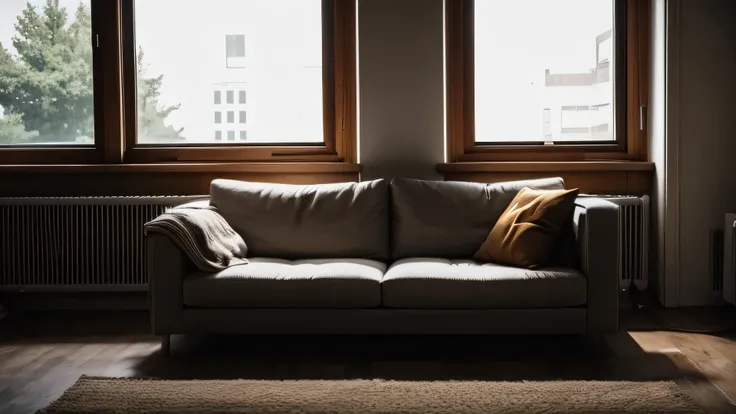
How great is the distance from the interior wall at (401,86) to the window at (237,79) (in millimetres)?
196

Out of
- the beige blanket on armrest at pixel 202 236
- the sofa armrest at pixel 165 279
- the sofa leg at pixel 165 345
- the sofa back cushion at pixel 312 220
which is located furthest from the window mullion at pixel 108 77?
the sofa leg at pixel 165 345

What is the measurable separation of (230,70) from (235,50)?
0.39ft

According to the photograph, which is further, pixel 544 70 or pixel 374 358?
pixel 544 70

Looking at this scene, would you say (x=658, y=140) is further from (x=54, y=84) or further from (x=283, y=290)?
(x=54, y=84)

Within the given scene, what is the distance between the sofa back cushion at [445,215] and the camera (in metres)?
3.72

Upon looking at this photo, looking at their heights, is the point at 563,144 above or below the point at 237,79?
below

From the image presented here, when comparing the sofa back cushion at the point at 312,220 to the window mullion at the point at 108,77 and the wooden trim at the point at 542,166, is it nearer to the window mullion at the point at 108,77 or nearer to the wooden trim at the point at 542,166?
the wooden trim at the point at 542,166

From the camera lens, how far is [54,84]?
14.4 ft

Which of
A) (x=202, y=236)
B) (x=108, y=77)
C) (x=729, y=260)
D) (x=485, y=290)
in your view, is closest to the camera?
(x=485, y=290)

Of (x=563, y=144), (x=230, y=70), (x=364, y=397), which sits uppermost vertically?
(x=230, y=70)

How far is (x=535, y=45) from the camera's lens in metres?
4.39

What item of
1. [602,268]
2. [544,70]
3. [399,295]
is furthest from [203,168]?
[602,268]

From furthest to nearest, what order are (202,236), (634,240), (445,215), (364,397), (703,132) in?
1. (634,240)
2. (703,132)
3. (445,215)
4. (202,236)
5. (364,397)

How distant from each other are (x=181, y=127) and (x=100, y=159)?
19.8 inches
